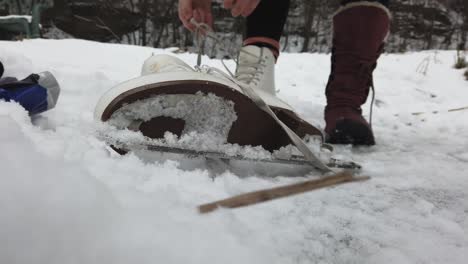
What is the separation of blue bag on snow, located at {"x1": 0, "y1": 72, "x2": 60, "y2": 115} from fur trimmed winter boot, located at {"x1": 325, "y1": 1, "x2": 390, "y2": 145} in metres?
0.73

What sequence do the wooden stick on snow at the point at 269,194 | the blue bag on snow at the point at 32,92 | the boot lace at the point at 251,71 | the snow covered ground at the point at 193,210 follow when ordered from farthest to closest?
the boot lace at the point at 251,71 < the blue bag on snow at the point at 32,92 < the wooden stick on snow at the point at 269,194 < the snow covered ground at the point at 193,210

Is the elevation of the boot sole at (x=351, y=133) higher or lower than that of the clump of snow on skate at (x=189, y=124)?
lower

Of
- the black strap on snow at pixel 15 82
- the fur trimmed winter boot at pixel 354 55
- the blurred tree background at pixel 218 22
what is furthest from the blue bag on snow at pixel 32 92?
the blurred tree background at pixel 218 22

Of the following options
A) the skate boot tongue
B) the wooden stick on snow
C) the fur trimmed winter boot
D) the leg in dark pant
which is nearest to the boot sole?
the fur trimmed winter boot

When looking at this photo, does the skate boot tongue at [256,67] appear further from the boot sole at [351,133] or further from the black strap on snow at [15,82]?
the black strap on snow at [15,82]

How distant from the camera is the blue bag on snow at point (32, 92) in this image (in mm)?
819

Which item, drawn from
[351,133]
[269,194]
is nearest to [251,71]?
[351,133]

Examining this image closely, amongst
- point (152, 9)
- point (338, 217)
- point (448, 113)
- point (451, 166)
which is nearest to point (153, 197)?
point (338, 217)

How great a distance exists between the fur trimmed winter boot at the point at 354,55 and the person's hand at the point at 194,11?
421 mm

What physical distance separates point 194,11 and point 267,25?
24 centimetres

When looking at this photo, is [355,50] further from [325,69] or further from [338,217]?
[325,69]

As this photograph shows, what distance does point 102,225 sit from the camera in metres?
0.31

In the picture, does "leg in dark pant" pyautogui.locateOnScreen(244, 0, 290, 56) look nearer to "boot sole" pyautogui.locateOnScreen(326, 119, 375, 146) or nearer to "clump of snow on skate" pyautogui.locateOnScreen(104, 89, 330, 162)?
"boot sole" pyautogui.locateOnScreen(326, 119, 375, 146)

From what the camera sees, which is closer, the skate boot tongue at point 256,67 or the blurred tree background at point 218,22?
the skate boot tongue at point 256,67
